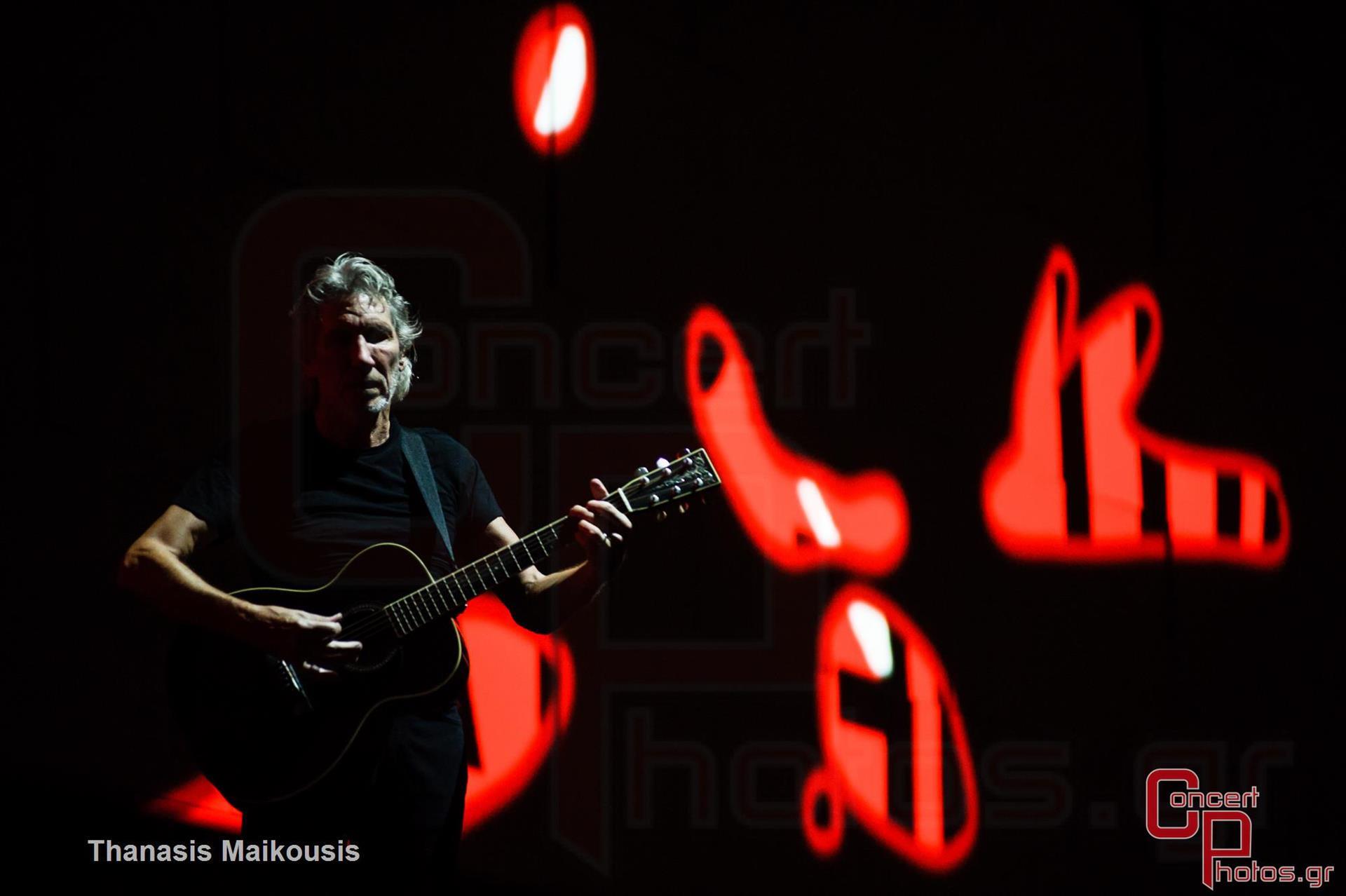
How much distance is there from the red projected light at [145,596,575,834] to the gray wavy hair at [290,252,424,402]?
2.62 ft

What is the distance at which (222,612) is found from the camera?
2.59 meters

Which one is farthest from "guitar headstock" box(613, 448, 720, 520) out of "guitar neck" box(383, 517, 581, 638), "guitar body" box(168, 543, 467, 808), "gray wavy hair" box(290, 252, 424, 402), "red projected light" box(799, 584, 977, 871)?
"red projected light" box(799, 584, 977, 871)

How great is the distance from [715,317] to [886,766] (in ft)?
4.57

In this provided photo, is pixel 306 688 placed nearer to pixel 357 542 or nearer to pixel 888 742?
pixel 357 542

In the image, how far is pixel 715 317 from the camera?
3447 millimetres

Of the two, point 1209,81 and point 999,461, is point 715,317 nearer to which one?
point 999,461

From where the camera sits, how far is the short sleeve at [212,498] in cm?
268

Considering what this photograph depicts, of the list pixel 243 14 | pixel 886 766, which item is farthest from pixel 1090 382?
pixel 243 14

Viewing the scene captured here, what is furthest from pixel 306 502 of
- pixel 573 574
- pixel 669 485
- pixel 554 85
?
pixel 554 85

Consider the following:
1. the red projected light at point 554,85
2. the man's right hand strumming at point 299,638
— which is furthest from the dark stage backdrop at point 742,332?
the man's right hand strumming at point 299,638

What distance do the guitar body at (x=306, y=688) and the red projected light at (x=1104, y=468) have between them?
1732mm

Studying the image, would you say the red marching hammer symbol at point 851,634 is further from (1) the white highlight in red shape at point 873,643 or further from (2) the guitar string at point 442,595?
(2) the guitar string at point 442,595

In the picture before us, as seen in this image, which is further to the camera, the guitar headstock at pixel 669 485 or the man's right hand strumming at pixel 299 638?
the guitar headstock at pixel 669 485

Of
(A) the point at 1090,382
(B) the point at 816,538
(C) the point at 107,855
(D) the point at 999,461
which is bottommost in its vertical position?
(C) the point at 107,855
